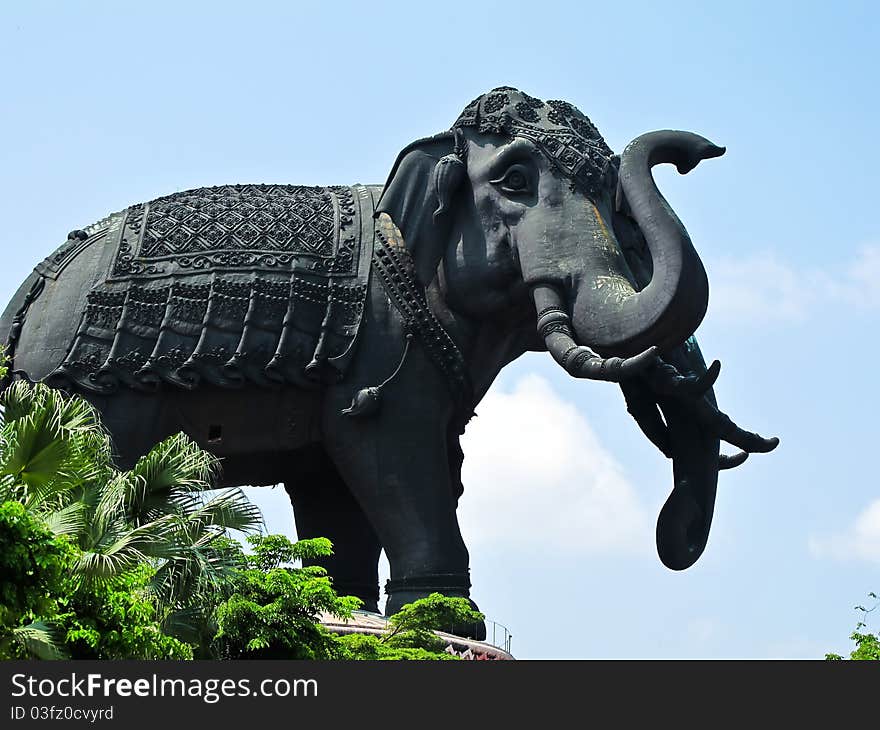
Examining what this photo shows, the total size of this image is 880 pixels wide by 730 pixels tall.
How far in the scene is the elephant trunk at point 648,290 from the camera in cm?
1688

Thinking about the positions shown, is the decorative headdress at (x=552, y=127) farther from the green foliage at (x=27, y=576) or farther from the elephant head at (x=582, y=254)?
the green foliage at (x=27, y=576)

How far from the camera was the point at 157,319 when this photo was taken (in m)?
18.0

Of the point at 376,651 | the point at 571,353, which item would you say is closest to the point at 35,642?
the point at 376,651

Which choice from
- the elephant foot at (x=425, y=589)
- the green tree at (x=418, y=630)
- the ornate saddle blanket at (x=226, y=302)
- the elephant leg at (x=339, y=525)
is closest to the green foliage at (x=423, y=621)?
the green tree at (x=418, y=630)

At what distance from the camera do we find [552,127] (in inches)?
721

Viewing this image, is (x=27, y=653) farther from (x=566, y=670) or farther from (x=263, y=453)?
(x=263, y=453)

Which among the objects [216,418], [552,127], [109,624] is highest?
[552,127]

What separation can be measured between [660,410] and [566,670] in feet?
23.2

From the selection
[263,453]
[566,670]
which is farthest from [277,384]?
[566,670]

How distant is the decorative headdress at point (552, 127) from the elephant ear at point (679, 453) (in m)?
0.54

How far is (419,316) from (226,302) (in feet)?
5.44

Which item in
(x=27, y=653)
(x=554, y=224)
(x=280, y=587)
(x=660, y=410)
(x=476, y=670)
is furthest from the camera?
(x=660, y=410)

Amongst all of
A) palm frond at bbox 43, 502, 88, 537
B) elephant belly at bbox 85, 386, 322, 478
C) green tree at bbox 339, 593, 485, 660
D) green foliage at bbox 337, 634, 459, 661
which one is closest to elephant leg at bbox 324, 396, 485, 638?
elephant belly at bbox 85, 386, 322, 478

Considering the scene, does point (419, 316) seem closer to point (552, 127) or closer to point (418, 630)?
point (552, 127)
